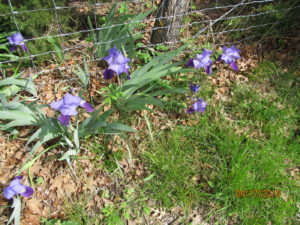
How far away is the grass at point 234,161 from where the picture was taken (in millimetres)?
1976

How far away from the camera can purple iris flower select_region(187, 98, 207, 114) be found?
2291mm

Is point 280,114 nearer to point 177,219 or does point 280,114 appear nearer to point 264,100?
point 264,100

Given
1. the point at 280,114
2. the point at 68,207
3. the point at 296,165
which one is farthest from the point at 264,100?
the point at 68,207

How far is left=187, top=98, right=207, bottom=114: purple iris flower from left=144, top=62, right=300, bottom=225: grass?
101 mm

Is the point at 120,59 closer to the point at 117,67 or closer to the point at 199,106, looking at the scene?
the point at 117,67

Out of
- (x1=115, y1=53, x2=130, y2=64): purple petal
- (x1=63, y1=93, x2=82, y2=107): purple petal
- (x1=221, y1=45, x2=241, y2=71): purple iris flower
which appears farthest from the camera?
(x1=221, y1=45, x2=241, y2=71): purple iris flower

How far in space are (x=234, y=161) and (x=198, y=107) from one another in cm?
53

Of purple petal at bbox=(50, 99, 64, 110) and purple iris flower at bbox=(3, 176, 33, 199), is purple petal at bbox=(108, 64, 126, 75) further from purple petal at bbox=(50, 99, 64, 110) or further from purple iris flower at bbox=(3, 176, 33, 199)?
purple iris flower at bbox=(3, 176, 33, 199)

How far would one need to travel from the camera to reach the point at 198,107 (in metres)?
2.30

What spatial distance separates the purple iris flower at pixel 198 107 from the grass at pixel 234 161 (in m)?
0.10

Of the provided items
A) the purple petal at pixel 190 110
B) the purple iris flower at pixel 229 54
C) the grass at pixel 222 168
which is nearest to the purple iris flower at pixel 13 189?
the grass at pixel 222 168

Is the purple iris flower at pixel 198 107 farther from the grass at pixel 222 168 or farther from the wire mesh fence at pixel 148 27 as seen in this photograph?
the wire mesh fence at pixel 148 27
